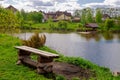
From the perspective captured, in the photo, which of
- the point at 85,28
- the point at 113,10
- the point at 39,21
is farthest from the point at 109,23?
the point at 113,10

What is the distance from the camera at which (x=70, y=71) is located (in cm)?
938

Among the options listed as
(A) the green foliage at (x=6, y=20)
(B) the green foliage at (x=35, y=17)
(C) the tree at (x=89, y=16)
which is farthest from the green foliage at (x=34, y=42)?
(B) the green foliage at (x=35, y=17)

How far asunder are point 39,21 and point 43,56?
257ft

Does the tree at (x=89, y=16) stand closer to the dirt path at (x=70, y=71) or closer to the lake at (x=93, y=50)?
the lake at (x=93, y=50)

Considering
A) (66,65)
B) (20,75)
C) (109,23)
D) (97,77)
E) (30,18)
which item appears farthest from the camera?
(30,18)

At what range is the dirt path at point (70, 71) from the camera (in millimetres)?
8930

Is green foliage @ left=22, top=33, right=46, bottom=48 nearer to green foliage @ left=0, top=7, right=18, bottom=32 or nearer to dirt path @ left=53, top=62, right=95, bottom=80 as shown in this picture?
dirt path @ left=53, top=62, right=95, bottom=80

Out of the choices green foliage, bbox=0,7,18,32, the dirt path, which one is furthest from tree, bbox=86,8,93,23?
the dirt path

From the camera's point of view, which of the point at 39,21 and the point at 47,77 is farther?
the point at 39,21

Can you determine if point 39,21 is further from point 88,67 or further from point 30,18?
point 88,67

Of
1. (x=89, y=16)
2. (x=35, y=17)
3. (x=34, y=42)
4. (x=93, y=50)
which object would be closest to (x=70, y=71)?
(x=34, y=42)

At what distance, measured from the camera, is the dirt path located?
893cm

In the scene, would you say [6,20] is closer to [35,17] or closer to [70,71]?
[70,71]

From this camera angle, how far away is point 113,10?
10450cm
